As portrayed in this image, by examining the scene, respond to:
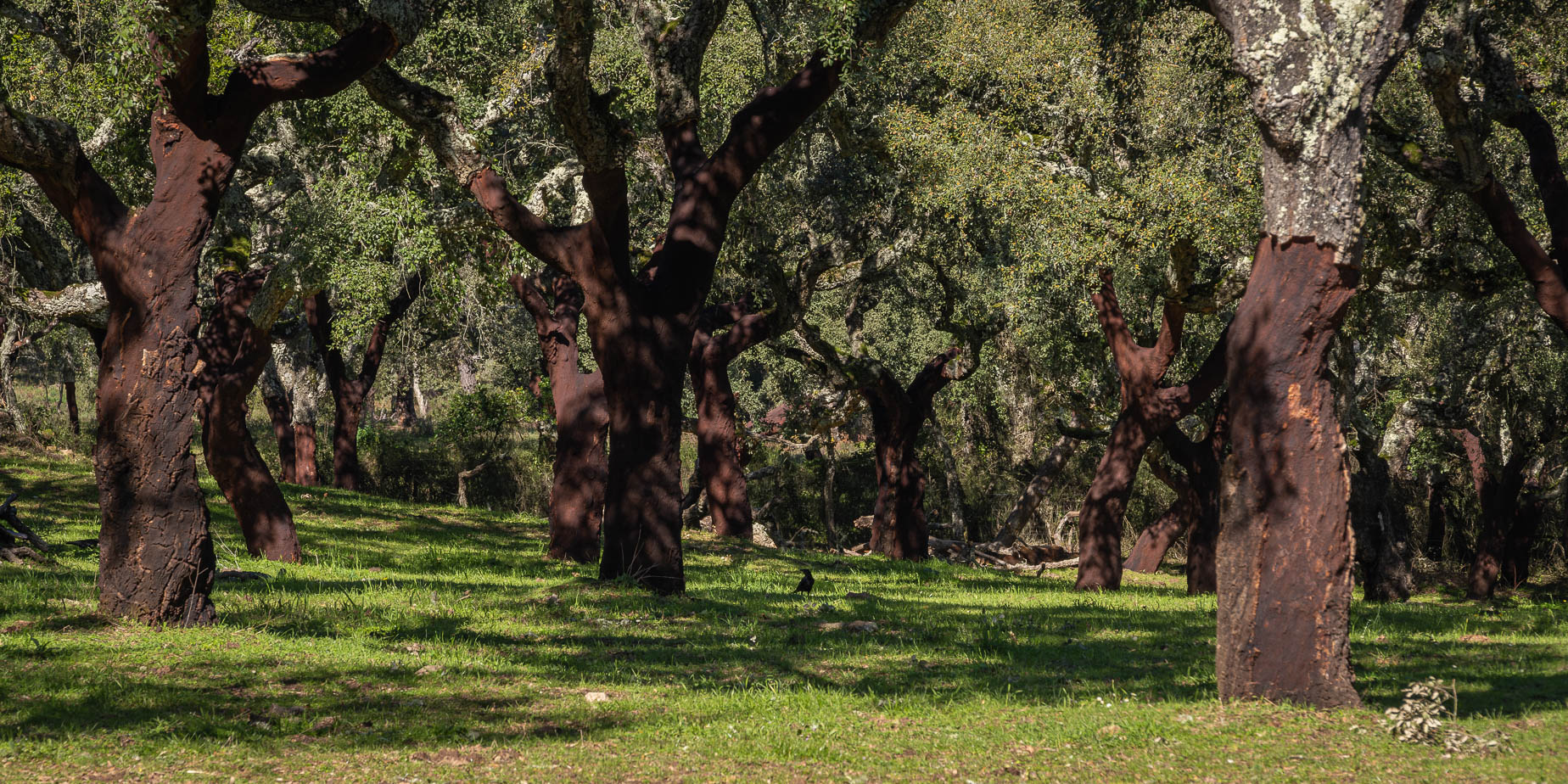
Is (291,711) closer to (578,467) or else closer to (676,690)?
(676,690)

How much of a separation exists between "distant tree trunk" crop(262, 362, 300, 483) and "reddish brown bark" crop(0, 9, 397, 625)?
763 inches

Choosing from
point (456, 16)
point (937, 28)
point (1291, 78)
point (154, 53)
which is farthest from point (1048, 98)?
point (154, 53)

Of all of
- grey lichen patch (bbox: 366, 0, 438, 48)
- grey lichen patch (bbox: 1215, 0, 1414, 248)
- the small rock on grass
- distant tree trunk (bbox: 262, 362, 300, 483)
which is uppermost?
grey lichen patch (bbox: 366, 0, 438, 48)

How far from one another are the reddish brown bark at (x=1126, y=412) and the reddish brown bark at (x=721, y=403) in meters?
6.94

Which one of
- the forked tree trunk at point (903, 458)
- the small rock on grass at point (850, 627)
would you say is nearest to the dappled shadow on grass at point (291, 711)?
the small rock on grass at point (850, 627)

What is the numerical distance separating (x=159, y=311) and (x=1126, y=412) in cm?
1423

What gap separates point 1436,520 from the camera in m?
31.6

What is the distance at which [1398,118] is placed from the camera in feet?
63.4

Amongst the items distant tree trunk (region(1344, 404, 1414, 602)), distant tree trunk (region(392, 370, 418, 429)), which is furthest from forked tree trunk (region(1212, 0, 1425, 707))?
distant tree trunk (region(392, 370, 418, 429))

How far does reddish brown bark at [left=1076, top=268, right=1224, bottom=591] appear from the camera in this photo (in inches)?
729

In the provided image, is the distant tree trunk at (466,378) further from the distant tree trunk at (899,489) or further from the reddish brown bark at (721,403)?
the reddish brown bark at (721,403)

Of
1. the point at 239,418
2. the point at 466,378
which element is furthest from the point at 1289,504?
the point at 466,378

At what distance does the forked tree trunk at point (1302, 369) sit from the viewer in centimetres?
794

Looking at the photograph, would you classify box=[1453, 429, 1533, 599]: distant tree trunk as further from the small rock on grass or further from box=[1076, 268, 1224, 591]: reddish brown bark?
the small rock on grass
